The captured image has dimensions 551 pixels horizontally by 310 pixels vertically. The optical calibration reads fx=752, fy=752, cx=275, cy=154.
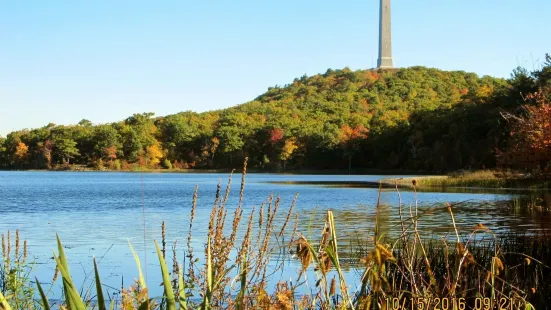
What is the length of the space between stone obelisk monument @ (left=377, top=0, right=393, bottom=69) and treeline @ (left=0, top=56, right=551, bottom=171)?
3112 millimetres

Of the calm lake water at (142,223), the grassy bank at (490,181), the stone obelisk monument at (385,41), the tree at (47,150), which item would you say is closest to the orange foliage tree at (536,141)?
the grassy bank at (490,181)

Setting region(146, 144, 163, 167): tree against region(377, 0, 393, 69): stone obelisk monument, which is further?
region(377, 0, 393, 69): stone obelisk monument

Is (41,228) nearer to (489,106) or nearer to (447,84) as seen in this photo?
(489,106)

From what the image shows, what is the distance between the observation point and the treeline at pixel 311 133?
183 ft

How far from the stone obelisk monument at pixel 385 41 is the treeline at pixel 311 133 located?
3.11 meters

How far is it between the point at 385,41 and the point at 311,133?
3277 centimetres

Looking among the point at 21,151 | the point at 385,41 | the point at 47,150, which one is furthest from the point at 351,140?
the point at 21,151

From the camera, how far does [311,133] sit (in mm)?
70312

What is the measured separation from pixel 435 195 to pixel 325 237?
2487cm

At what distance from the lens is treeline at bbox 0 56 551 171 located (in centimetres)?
5584

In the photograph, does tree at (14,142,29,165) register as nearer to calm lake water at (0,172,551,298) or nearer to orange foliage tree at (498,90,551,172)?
calm lake water at (0,172,551,298)

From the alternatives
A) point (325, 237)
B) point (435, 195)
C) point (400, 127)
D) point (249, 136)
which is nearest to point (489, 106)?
point (400, 127)
